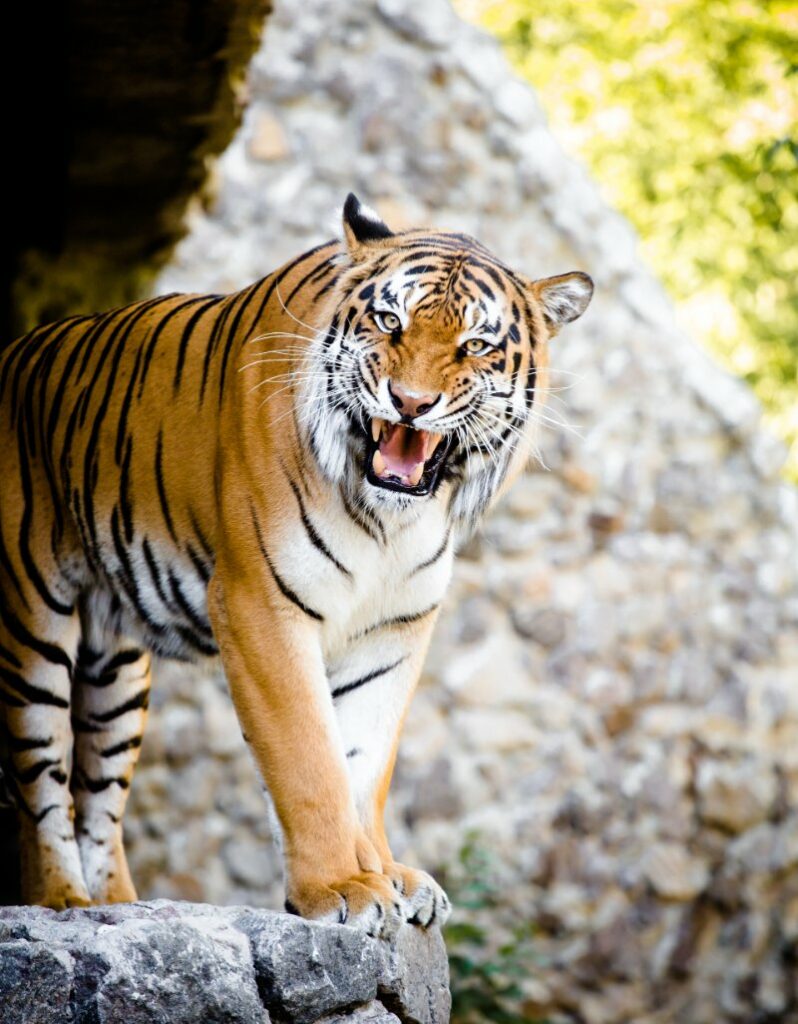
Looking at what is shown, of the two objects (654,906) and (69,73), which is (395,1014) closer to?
(69,73)

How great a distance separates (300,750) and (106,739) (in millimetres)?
1074

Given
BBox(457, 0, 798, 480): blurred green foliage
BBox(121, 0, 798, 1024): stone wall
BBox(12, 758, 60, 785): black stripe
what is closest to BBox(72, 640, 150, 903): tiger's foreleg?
BBox(12, 758, 60, 785): black stripe

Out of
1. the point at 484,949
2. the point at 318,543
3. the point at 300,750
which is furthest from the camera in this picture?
the point at 484,949

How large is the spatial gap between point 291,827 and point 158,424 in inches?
40.4

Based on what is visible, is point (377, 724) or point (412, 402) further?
point (377, 724)

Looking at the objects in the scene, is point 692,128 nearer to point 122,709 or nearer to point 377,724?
point 122,709

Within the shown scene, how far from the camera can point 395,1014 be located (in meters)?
2.93

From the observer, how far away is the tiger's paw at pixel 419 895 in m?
3.17

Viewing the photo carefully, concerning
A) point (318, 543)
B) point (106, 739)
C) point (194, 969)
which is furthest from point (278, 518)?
point (106, 739)

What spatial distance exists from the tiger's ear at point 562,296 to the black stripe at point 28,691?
143 centimetres

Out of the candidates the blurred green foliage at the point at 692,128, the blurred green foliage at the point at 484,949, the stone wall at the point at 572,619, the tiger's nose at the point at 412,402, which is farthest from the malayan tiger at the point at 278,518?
the blurred green foliage at the point at 692,128

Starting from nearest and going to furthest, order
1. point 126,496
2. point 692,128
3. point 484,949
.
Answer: point 126,496 → point 484,949 → point 692,128

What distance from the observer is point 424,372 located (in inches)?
119

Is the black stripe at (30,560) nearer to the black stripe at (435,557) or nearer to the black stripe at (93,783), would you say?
the black stripe at (93,783)
